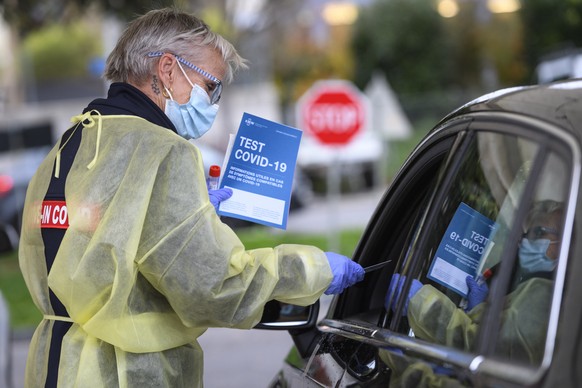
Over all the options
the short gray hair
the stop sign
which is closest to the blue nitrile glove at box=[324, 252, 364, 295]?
the short gray hair

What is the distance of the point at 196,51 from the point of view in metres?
3.27

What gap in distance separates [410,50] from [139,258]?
3314 centimetres

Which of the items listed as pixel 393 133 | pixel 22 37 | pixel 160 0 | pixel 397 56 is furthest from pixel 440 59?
pixel 160 0

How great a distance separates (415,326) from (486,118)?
22.8 inches

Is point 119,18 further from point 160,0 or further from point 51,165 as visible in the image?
point 51,165

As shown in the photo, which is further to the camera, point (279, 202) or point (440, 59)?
point (440, 59)

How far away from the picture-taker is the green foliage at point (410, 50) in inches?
1378

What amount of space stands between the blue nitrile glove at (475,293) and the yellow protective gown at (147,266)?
1.75ft

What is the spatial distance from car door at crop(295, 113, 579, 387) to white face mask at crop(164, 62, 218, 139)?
2.07 feet

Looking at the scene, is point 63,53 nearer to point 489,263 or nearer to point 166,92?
point 166,92

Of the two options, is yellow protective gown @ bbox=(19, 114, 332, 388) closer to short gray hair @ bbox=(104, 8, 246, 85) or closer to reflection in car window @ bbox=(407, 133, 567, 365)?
short gray hair @ bbox=(104, 8, 246, 85)

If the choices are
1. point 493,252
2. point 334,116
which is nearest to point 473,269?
point 493,252

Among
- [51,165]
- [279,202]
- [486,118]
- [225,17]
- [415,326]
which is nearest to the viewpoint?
[486,118]

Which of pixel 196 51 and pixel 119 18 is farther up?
pixel 119 18
